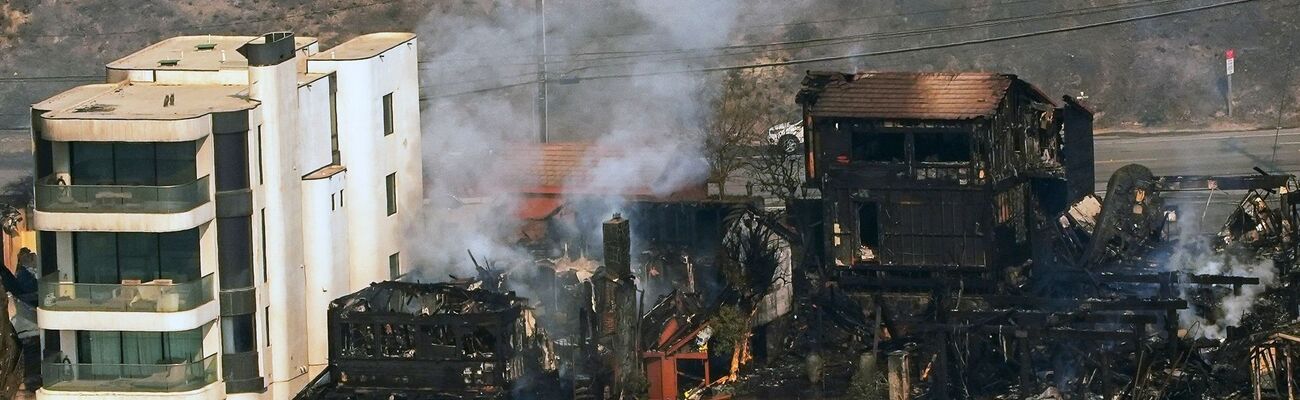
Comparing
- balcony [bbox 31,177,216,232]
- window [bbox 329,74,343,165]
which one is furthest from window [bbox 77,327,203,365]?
window [bbox 329,74,343,165]

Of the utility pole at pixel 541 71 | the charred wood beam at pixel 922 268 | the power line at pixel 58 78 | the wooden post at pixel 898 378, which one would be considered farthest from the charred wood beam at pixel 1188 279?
the power line at pixel 58 78

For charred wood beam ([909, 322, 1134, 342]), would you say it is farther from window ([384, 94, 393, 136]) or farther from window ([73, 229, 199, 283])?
window ([73, 229, 199, 283])

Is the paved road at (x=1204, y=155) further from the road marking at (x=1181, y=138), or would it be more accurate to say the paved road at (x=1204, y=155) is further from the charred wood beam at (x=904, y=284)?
the charred wood beam at (x=904, y=284)

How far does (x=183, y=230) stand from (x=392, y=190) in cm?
742

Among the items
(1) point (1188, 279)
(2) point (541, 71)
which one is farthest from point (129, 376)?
(2) point (541, 71)

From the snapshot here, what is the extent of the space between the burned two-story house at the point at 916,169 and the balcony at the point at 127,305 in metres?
12.3

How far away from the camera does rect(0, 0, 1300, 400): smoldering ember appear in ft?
138

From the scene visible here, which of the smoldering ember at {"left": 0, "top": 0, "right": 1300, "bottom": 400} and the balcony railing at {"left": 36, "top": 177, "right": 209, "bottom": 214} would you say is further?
the smoldering ember at {"left": 0, "top": 0, "right": 1300, "bottom": 400}

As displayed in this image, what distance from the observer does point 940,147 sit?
47.6 meters

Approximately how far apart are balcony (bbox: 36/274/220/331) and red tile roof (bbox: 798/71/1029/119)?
12595 millimetres

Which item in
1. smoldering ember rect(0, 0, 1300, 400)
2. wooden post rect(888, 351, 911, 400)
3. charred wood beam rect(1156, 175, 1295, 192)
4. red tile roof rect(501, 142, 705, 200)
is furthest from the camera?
red tile roof rect(501, 142, 705, 200)

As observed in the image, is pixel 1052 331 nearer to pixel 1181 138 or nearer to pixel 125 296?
pixel 125 296

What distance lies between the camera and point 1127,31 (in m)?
73.1

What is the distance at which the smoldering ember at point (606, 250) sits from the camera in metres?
42.0
